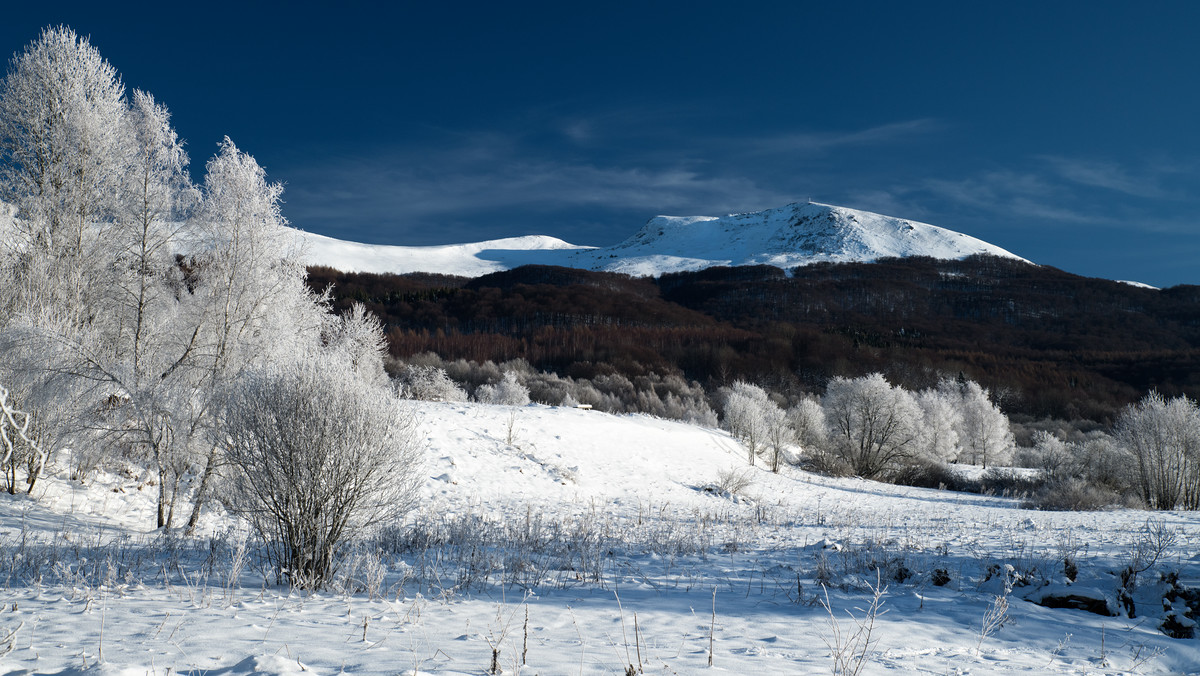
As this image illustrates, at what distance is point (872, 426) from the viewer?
34.2 meters

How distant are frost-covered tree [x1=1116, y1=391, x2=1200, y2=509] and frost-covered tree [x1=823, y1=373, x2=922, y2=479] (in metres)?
12.1

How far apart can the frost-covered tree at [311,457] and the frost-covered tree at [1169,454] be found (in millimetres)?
26115

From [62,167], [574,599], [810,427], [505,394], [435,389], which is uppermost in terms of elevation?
[62,167]

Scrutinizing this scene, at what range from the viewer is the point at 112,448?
10891 mm

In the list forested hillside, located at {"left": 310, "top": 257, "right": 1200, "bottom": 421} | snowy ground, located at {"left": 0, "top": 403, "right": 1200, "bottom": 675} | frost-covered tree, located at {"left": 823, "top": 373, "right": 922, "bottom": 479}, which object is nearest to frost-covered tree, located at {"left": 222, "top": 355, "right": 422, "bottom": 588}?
snowy ground, located at {"left": 0, "top": 403, "right": 1200, "bottom": 675}

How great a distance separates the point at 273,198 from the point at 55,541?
6763 mm

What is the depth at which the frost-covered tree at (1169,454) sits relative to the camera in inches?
833

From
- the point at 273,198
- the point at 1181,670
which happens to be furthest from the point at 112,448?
the point at 1181,670

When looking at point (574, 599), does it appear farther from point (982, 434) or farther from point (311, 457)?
point (982, 434)

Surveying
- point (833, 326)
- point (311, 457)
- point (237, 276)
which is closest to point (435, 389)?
point (237, 276)

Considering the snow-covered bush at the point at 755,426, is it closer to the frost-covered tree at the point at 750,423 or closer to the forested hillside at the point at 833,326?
the frost-covered tree at the point at 750,423

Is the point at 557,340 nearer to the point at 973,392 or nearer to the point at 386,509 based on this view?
the point at 973,392

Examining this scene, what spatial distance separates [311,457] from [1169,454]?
89.9 ft

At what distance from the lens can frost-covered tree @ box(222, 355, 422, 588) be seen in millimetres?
5969
